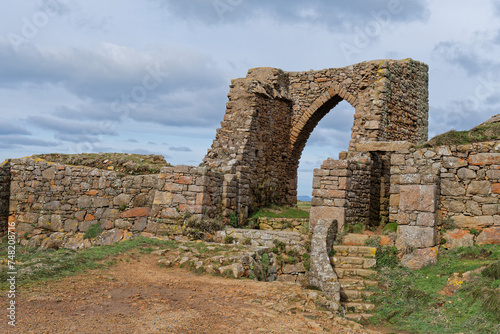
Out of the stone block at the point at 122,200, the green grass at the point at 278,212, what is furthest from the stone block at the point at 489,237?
the stone block at the point at 122,200

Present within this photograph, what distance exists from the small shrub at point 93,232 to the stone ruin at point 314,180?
17 centimetres

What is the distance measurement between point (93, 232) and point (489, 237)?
1057cm

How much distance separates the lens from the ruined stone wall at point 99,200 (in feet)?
36.8

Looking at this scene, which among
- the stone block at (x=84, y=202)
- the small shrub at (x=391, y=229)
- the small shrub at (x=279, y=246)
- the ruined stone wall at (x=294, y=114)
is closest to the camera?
the small shrub at (x=391, y=229)

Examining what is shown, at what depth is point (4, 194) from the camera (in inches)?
537

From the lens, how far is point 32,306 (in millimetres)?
5480

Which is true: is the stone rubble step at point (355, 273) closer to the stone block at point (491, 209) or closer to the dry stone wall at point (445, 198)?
the dry stone wall at point (445, 198)

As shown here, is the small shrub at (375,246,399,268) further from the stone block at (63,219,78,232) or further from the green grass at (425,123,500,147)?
the stone block at (63,219,78,232)

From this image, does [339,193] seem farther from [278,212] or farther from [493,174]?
[278,212]

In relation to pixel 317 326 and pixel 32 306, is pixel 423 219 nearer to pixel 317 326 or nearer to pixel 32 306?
pixel 317 326

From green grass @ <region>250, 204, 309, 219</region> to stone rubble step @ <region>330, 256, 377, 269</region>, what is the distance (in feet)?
14.4

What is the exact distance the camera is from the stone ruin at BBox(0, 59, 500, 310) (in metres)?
9.20

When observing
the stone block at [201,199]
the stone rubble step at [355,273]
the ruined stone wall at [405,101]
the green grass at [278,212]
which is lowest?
the stone rubble step at [355,273]

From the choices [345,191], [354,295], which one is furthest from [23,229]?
[354,295]
